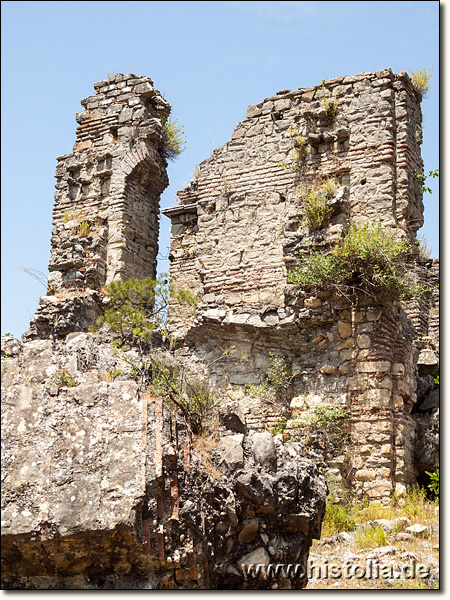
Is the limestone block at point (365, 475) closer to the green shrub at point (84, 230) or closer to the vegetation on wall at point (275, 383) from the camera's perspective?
the vegetation on wall at point (275, 383)

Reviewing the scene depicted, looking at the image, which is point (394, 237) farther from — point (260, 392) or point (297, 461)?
point (297, 461)

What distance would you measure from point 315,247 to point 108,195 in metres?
3.93

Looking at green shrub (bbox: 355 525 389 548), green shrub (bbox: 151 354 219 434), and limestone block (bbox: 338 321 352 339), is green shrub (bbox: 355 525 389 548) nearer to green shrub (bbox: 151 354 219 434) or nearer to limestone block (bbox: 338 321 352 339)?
green shrub (bbox: 151 354 219 434)

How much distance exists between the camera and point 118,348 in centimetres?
675

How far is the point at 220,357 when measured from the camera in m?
10.0

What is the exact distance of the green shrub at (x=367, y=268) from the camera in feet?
30.2

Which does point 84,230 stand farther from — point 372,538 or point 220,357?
point 372,538

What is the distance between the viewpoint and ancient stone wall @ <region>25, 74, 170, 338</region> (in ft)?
37.9

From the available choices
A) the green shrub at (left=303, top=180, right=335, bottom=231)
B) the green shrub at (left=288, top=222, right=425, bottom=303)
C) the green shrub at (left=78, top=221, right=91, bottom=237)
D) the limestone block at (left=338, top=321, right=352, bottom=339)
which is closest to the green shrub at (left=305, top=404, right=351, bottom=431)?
the limestone block at (left=338, top=321, right=352, bottom=339)

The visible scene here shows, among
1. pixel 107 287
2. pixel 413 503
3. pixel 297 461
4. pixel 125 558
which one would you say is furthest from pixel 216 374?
pixel 125 558

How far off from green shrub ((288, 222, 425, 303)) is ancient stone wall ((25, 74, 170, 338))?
3478mm

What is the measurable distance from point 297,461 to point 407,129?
5753 millimetres

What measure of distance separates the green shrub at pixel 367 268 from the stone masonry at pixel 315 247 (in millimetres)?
207

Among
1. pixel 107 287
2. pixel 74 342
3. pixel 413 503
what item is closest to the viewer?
pixel 74 342
